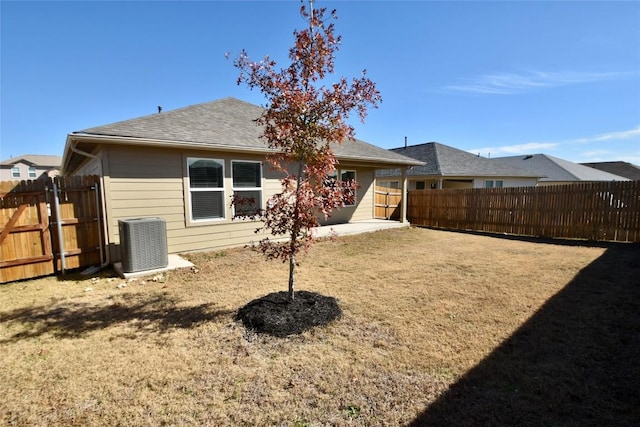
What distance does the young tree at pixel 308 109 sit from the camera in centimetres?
353

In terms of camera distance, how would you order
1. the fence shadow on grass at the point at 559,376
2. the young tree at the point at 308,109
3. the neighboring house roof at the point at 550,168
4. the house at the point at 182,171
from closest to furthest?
1. the fence shadow on grass at the point at 559,376
2. the young tree at the point at 308,109
3. the house at the point at 182,171
4. the neighboring house roof at the point at 550,168

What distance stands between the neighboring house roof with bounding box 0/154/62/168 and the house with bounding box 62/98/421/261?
49457mm

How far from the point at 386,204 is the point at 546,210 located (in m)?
6.34

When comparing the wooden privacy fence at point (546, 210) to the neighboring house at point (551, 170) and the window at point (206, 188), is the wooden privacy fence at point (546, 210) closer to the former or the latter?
the window at point (206, 188)

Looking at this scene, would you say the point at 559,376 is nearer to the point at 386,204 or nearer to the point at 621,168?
the point at 386,204

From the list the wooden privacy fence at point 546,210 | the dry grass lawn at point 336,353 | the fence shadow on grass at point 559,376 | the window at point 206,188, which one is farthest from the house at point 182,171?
the wooden privacy fence at point 546,210

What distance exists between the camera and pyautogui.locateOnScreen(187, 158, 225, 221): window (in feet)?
24.6

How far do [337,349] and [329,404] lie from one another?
2.74 ft

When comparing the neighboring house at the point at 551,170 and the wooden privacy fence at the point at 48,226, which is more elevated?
the neighboring house at the point at 551,170

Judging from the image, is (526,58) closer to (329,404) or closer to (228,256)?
(228,256)

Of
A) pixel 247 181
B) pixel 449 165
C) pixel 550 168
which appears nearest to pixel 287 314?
pixel 247 181

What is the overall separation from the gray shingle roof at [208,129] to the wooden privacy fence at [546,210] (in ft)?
12.3

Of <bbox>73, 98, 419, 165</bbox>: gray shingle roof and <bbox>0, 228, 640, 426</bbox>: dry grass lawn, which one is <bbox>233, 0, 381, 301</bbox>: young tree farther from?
<bbox>73, 98, 419, 165</bbox>: gray shingle roof

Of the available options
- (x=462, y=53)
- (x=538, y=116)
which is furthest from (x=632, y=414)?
(x=538, y=116)
